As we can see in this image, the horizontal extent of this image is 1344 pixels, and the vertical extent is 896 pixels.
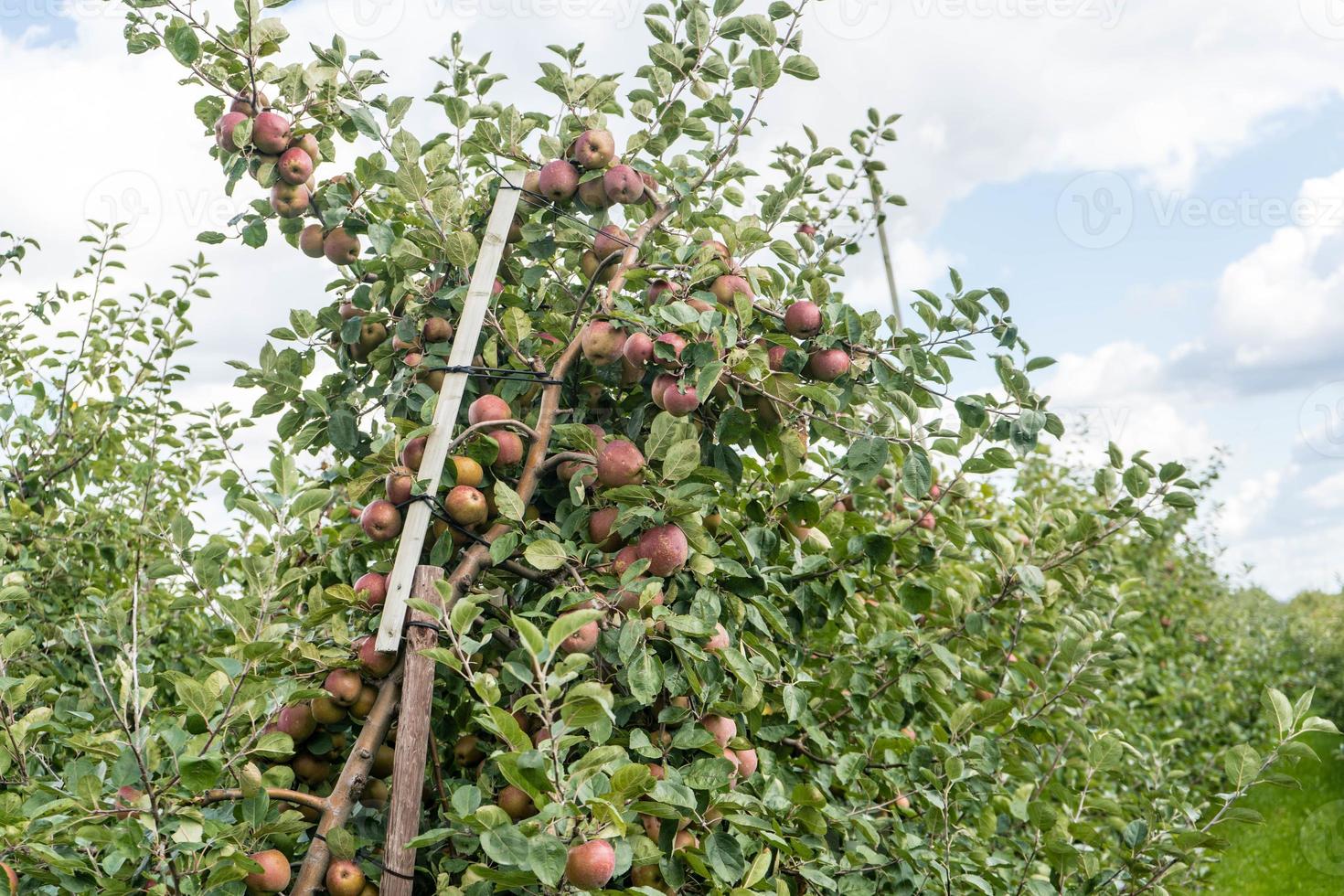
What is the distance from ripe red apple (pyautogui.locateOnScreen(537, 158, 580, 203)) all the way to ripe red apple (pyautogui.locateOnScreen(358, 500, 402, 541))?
726 millimetres

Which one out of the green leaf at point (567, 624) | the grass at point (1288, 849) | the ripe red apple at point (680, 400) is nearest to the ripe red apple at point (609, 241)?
the ripe red apple at point (680, 400)

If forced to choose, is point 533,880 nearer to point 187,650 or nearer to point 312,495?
point 312,495

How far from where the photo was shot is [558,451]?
2.16 metres

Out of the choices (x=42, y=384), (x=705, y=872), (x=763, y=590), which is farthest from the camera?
(x=42, y=384)

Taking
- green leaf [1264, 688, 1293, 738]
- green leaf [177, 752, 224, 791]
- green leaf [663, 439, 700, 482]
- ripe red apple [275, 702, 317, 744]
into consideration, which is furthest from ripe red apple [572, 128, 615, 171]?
green leaf [1264, 688, 1293, 738]

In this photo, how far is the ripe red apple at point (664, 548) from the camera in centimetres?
186

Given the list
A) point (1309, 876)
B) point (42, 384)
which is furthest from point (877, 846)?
→ point (1309, 876)

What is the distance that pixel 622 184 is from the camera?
2.14 m

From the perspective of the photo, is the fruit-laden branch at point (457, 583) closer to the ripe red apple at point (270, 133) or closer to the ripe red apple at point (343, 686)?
the ripe red apple at point (343, 686)

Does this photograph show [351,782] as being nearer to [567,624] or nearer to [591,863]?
[591,863]

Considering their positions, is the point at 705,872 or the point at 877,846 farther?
the point at 877,846

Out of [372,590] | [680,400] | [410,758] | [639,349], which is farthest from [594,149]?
[410,758]

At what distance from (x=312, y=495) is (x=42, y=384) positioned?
2.41 metres

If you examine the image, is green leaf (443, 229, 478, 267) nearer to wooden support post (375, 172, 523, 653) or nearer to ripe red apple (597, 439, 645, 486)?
wooden support post (375, 172, 523, 653)
